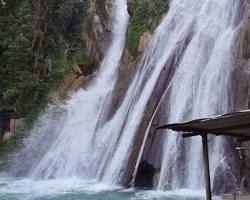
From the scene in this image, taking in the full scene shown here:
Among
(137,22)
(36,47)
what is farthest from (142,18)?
(36,47)

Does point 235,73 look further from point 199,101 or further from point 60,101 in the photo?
point 60,101

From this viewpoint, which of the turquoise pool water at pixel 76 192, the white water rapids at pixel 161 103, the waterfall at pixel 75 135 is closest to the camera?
the turquoise pool water at pixel 76 192

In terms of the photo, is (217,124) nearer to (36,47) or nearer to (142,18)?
(142,18)

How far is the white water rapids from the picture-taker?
43.7ft

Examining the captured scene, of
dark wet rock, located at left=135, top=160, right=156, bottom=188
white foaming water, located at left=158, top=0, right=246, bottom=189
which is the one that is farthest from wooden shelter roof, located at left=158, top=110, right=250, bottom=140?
dark wet rock, located at left=135, top=160, right=156, bottom=188

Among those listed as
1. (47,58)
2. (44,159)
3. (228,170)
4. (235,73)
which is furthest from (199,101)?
(47,58)

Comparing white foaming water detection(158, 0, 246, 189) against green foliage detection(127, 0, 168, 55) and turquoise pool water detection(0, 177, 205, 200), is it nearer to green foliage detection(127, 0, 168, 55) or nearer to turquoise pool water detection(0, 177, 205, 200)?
turquoise pool water detection(0, 177, 205, 200)

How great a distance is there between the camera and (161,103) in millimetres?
14578

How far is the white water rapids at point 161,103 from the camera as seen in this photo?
524 inches

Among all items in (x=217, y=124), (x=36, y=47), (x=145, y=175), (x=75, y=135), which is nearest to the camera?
(x=217, y=124)

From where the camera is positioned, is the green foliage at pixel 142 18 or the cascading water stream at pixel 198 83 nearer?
the cascading water stream at pixel 198 83

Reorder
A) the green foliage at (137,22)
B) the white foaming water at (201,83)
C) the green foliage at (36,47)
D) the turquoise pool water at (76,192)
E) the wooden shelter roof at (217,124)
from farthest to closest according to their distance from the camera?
the green foliage at (36,47)
the green foliage at (137,22)
the white foaming water at (201,83)
the turquoise pool water at (76,192)
the wooden shelter roof at (217,124)

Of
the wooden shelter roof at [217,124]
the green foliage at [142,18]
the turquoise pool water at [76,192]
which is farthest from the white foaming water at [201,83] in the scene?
the wooden shelter roof at [217,124]

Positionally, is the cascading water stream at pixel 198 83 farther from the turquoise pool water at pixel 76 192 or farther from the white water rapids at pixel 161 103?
the turquoise pool water at pixel 76 192
